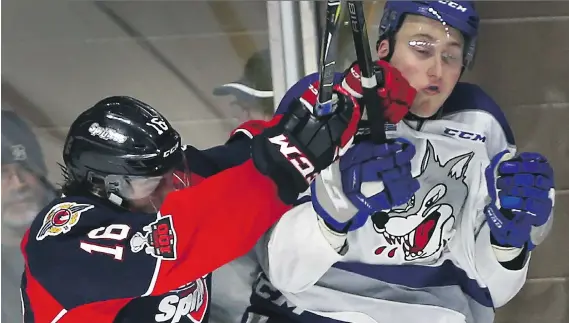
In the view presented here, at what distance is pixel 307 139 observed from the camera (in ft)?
2.69

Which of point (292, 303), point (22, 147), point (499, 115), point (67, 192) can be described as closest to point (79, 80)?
point (22, 147)

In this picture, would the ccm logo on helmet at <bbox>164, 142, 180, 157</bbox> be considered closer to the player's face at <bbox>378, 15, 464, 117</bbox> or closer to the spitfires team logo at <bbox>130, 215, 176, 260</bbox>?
the spitfires team logo at <bbox>130, 215, 176, 260</bbox>

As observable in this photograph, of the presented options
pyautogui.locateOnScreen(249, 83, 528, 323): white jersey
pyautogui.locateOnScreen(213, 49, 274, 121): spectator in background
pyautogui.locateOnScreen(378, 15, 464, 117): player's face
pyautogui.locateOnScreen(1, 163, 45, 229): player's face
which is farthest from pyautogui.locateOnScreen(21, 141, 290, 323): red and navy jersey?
pyautogui.locateOnScreen(213, 49, 274, 121): spectator in background

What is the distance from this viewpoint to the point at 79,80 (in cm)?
154

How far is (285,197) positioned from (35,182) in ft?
2.31

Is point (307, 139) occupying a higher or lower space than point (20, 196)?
higher

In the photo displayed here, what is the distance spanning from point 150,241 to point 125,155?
6.0 inches

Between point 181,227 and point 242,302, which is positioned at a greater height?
point 181,227

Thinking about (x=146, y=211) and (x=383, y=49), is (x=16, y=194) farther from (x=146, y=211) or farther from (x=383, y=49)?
(x=383, y=49)

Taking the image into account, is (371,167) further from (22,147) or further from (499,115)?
(22,147)

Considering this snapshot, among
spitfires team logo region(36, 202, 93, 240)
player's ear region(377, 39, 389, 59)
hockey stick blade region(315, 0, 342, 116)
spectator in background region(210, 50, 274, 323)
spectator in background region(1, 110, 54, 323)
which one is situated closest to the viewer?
hockey stick blade region(315, 0, 342, 116)

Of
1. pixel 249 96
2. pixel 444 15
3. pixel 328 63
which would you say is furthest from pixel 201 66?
pixel 328 63

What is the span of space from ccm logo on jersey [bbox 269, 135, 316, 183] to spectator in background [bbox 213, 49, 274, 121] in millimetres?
685

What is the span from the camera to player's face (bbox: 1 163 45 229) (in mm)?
1405
